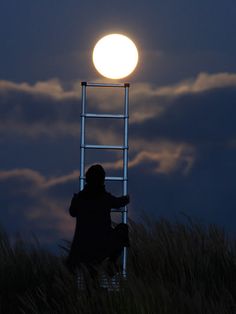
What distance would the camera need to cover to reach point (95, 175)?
1052 centimetres

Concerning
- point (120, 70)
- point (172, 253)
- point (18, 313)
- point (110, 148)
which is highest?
point (120, 70)

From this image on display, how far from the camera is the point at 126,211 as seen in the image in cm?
1220

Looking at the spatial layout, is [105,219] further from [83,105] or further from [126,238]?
[83,105]

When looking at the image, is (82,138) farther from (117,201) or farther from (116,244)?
(116,244)

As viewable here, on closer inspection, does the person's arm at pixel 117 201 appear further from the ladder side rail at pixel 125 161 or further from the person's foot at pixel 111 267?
the ladder side rail at pixel 125 161

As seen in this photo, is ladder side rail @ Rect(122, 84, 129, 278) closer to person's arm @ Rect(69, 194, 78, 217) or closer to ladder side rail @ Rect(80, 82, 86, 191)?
ladder side rail @ Rect(80, 82, 86, 191)

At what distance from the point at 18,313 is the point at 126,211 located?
8.45 feet

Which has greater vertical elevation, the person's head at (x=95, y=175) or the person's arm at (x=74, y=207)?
the person's head at (x=95, y=175)

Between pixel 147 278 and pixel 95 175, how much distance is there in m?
1.60

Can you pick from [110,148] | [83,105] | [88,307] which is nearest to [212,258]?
[110,148]

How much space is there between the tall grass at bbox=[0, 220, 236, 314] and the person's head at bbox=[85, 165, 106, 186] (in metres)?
1.14

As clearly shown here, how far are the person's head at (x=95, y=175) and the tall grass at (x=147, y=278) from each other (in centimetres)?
114

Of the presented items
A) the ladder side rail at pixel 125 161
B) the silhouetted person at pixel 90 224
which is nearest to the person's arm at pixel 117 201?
A: the silhouetted person at pixel 90 224

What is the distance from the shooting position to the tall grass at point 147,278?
8.48 meters
